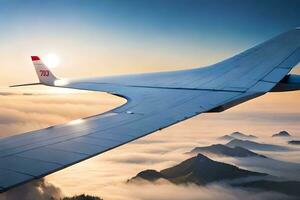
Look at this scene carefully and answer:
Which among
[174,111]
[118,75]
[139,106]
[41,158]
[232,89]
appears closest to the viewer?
[41,158]

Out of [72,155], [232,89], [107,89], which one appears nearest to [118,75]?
[107,89]

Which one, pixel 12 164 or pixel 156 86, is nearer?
pixel 12 164

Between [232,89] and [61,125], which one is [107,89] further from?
[61,125]

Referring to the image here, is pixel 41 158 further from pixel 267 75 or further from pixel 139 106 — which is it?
pixel 267 75

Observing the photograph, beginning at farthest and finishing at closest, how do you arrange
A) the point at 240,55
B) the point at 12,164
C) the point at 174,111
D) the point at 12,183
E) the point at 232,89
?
the point at 240,55 < the point at 232,89 < the point at 174,111 < the point at 12,164 < the point at 12,183

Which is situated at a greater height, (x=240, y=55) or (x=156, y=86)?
(x=240, y=55)

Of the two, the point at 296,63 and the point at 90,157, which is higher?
the point at 296,63

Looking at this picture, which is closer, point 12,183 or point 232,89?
point 12,183
